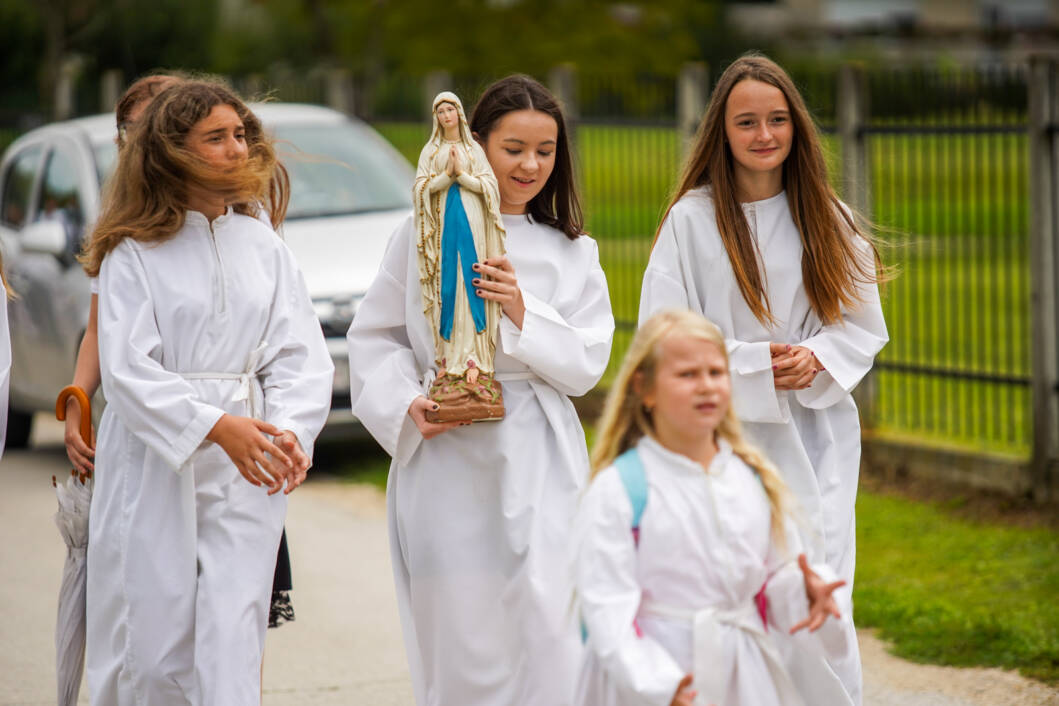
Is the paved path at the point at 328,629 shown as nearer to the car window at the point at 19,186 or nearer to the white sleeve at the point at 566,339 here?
the white sleeve at the point at 566,339

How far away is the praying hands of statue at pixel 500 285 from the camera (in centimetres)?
420

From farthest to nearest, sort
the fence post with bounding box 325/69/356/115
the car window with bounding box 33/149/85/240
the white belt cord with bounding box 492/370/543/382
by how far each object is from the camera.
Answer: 1. the fence post with bounding box 325/69/356/115
2. the car window with bounding box 33/149/85/240
3. the white belt cord with bounding box 492/370/543/382

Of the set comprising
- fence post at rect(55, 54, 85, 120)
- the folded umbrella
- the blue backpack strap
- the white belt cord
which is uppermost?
fence post at rect(55, 54, 85, 120)

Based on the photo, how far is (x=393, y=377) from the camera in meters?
4.42

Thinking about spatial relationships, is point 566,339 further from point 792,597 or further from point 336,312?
point 336,312

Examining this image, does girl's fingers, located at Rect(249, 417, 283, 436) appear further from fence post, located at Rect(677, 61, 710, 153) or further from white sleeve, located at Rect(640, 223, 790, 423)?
fence post, located at Rect(677, 61, 710, 153)

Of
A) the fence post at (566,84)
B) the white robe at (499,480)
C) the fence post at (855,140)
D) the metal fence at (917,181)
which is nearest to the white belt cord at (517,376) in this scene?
the white robe at (499,480)

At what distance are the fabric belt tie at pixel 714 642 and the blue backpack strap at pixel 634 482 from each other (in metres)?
0.19

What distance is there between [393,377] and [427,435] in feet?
0.75

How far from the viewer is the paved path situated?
549 cm

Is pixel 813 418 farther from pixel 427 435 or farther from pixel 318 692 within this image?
pixel 318 692

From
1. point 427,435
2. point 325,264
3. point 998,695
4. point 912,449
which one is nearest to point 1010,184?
point 912,449

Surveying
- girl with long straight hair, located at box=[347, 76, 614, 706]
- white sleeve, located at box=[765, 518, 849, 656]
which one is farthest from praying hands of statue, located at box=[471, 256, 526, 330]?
white sleeve, located at box=[765, 518, 849, 656]

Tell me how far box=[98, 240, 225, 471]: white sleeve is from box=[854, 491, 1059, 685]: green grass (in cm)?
305
